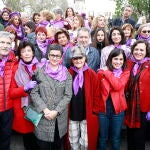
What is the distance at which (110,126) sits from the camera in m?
4.57

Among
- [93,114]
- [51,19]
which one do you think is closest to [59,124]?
[93,114]

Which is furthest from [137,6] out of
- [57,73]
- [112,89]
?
[57,73]

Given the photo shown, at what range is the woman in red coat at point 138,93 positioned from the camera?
4.48 metres

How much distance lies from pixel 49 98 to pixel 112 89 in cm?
A: 96

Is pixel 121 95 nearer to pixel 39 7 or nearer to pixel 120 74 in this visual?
pixel 120 74

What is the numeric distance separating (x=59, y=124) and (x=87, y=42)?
68.9 inches

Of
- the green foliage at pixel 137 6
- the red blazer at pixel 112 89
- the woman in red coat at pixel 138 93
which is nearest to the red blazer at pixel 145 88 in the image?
the woman in red coat at pixel 138 93

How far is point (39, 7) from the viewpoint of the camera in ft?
146

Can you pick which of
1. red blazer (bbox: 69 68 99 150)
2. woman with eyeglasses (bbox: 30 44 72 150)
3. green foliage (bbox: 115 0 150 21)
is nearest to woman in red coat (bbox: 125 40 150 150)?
red blazer (bbox: 69 68 99 150)

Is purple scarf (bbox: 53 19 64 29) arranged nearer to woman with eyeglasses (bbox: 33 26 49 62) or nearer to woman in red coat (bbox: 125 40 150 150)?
woman with eyeglasses (bbox: 33 26 49 62)

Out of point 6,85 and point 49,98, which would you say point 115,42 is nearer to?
point 49,98

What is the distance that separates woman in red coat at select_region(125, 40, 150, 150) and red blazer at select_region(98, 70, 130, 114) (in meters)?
0.17

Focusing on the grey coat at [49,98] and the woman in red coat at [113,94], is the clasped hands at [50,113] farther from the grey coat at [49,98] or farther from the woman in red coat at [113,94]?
the woman in red coat at [113,94]

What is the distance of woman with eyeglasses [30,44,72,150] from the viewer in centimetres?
413
